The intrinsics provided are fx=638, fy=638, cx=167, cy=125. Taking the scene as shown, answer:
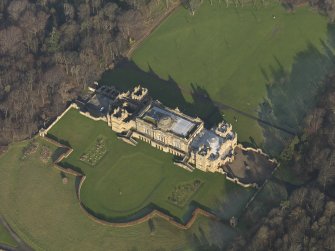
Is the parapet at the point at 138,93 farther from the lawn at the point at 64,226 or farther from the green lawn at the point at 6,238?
the green lawn at the point at 6,238

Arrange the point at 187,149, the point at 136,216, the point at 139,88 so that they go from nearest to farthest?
1. the point at 136,216
2. the point at 187,149
3. the point at 139,88

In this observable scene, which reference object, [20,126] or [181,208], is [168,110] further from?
[20,126]

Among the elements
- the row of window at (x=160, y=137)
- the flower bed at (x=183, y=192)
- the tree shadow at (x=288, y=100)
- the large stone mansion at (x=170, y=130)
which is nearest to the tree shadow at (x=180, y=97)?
the large stone mansion at (x=170, y=130)

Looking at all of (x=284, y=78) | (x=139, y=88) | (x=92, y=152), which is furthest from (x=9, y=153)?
(x=284, y=78)

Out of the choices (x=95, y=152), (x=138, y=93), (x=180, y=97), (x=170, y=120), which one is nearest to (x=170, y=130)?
(x=170, y=120)

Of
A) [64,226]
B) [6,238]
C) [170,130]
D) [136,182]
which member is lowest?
[6,238]

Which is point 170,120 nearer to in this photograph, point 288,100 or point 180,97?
point 180,97
